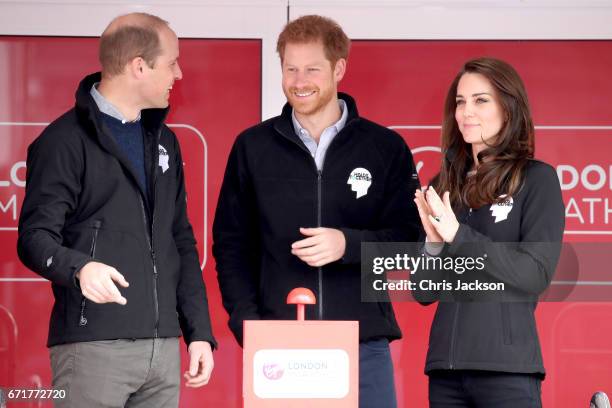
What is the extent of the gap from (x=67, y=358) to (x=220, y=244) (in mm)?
795

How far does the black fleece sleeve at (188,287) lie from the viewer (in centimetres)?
302

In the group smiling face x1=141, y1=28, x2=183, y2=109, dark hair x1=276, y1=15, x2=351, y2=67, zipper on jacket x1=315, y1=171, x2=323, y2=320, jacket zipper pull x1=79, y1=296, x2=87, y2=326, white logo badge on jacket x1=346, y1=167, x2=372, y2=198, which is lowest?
jacket zipper pull x1=79, y1=296, x2=87, y2=326

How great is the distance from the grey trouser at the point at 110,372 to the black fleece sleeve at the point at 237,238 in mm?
491

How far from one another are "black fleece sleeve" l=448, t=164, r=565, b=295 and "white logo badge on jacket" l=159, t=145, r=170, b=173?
2.87 ft

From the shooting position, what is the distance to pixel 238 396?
4.45 metres

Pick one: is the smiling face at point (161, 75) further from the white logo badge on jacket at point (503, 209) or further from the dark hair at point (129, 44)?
the white logo badge on jacket at point (503, 209)

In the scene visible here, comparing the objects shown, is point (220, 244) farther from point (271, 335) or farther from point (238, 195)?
point (271, 335)

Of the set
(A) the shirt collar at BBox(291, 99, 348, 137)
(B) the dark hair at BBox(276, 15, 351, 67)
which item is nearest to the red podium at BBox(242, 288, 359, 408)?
(A) the shirt collar at BBox(291, 99, 348, 137)

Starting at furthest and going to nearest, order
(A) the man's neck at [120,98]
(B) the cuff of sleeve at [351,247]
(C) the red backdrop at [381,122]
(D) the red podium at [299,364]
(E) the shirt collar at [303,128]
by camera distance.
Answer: (C) the red backdrop at [381,122]
(E) the shirt collar at [303,128]
(B) the cuff of sleeve at [351,247]
(A) the man's neck at [120,98]
(D) the red podium at [299,364]

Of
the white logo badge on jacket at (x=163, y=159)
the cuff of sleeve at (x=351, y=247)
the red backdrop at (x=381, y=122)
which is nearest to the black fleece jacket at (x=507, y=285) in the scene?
the cuff of sleeve at (x=351, y=247)

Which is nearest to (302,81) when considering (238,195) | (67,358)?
(238,195)

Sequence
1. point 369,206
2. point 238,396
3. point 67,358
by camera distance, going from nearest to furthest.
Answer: point 67,358, point 369,206, point 238,396

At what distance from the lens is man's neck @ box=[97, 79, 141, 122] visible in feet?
9.82

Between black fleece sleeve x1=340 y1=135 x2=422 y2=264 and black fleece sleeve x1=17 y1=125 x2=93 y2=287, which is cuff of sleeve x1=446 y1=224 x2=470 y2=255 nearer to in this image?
black fleece sleeve x1=340 y1=135 x2=422 y2=264
